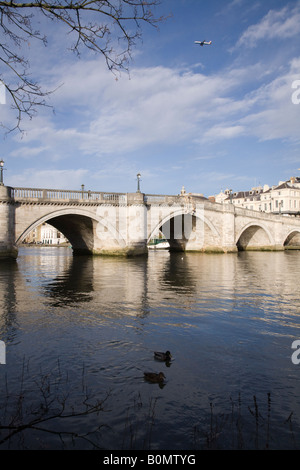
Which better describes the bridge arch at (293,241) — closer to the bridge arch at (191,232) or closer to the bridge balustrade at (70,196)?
the bridge arch at (191,232)

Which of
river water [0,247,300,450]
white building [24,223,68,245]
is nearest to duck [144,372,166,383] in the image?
river water [0,247,300,450]

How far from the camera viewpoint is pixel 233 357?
6.51m

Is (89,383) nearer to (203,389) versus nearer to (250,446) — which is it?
(203,389)

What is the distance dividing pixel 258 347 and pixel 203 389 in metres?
2.37

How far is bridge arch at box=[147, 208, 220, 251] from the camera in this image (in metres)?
44.7

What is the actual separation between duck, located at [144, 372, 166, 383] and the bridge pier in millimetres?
26132

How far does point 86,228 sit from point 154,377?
34.4 meters

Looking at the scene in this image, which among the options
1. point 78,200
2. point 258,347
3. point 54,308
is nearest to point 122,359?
point 258,347

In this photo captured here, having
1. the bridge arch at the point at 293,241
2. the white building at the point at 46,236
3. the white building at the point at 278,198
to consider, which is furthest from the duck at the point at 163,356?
the white building at the point at 46,236

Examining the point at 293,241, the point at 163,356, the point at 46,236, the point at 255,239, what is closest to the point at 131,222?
the point at 255,239

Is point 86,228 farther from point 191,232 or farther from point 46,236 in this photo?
point 46,236

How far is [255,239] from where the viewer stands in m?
54.5

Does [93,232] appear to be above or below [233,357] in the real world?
above

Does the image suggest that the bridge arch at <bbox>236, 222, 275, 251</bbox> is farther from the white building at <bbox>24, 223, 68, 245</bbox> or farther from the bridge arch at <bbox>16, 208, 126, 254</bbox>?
the white building at <bbox>24, 223, 68, 245</bbox>
